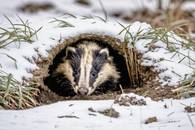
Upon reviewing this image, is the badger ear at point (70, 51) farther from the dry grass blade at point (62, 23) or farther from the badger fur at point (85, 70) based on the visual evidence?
the dry grass blade at point (62, 23)

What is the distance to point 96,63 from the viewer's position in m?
9.17

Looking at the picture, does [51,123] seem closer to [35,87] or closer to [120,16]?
[35,87]

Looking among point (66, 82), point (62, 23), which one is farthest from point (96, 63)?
point (62, 23)

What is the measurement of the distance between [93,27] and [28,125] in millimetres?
2576

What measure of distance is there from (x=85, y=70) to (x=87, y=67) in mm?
99

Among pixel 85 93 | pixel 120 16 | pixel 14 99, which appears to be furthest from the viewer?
pixel 120 16

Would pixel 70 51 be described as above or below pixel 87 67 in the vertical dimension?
above

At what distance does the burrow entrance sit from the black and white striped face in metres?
0.11

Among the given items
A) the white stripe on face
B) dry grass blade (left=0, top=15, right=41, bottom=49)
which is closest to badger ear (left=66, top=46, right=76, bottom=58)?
the white stripe on face

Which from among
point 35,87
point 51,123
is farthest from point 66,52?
point 51,123

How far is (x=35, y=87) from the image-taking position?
811cm

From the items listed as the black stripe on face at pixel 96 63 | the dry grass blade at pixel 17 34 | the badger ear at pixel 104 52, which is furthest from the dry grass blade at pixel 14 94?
the badger ear at pixel 104 52

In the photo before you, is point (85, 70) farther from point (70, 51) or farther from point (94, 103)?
point (94, 103)

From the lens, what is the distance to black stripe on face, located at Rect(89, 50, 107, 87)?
8934 millimetres
